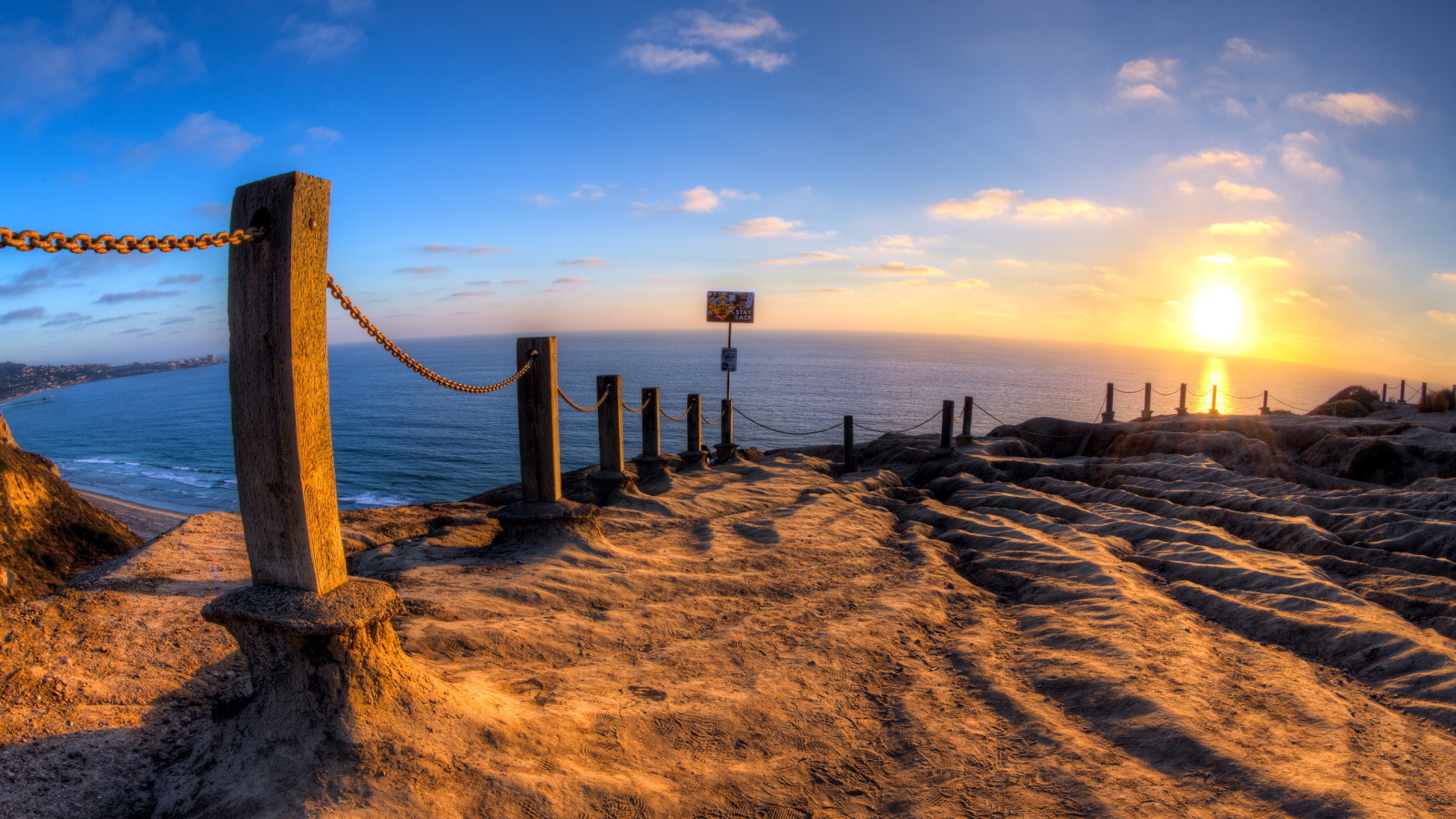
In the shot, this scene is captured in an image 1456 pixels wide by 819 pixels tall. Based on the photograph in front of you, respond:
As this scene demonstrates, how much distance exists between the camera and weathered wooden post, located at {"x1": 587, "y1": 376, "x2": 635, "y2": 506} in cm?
786

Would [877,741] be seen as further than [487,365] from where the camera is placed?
No

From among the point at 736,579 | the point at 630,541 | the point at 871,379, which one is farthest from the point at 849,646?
the point at 871,379

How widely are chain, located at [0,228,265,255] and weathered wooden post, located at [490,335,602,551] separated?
3455 millimetres

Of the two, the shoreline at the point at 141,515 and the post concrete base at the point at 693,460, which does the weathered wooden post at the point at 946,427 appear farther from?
the shoreline at the point at 141,515

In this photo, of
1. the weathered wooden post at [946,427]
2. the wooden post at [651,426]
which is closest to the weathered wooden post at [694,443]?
the wooden post at [651,426]

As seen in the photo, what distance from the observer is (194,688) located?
3.11m

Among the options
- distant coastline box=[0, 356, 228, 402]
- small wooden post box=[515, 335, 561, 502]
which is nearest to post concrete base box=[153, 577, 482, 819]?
small wooden post box=[515, 335, 561, 502]

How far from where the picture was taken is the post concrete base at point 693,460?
10.8m

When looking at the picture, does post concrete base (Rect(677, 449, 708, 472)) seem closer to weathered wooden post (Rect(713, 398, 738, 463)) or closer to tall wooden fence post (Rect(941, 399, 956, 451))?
weathered wooden post (Rect(713, 398, 738, 463))

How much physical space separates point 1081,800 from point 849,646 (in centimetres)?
163

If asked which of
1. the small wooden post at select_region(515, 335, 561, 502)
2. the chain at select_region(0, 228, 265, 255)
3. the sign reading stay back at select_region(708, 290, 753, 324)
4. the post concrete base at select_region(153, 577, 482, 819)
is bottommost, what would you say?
the post concrete base at select_region(153, 577, 482, 819)

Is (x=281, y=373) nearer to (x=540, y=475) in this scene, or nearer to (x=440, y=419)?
(x=540, y=475)

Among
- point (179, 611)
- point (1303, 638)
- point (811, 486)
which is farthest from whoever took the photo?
Answer: point (811, 486)

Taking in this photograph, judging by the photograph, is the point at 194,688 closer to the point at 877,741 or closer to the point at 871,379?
the point at 877,741
